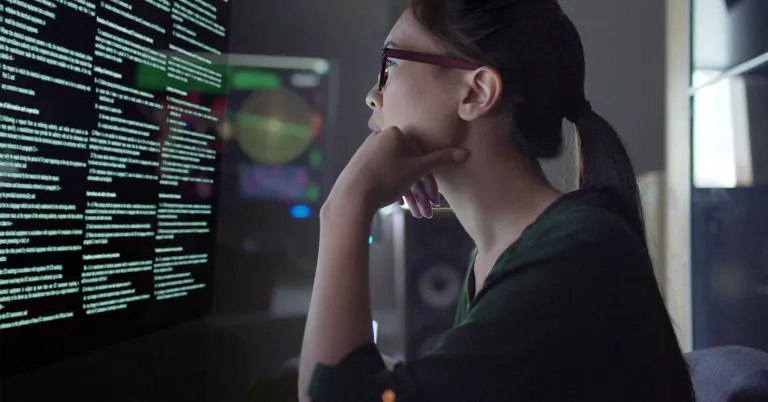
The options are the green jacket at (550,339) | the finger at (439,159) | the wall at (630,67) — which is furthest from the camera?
the wall at (630,67)

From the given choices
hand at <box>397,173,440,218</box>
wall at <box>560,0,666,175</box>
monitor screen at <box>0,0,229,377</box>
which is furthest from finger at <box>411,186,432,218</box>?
monitor screen at <box>0,0,229,377</box>

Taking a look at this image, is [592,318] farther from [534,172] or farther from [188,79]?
[188,79]

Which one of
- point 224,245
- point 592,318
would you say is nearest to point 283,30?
point 224,245

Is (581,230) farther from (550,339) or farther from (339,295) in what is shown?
(339,295)

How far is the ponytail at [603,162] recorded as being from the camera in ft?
2.22

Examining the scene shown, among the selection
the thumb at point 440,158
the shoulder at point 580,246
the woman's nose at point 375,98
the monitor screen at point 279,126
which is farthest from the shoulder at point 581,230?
the monitor screen at point 279,126

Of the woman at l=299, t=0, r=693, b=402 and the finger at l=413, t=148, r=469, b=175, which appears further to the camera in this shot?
the finger at l=413, t=148, r=469, b=175

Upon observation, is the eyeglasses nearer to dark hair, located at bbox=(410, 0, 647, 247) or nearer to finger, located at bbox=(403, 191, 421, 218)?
dark hair, located at bbox=(410, 0, 647, 247)

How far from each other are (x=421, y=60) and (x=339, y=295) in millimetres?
340

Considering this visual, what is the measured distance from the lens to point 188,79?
0.98 m

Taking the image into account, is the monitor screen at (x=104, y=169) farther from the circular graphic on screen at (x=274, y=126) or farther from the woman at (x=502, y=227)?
the woman at (x=502, y=227)

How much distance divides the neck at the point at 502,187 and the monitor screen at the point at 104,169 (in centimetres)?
54

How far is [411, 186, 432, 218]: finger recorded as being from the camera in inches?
30.4

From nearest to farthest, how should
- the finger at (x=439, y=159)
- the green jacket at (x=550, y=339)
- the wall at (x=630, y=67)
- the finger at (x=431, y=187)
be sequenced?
the green jacket at (x=550, y=339), the finger at (x=439, y=159), the finger at (x=431, y=187), the wall at (x=630, y=67)
